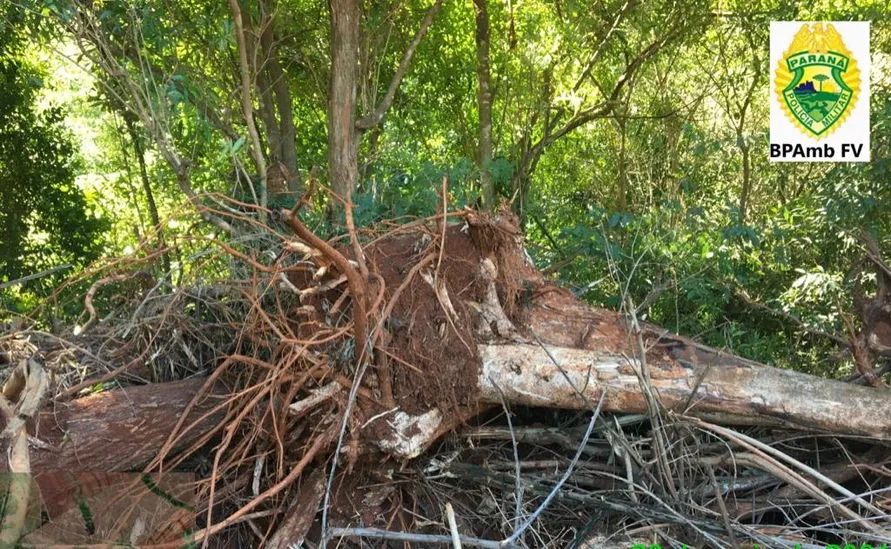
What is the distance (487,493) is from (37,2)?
181 inches

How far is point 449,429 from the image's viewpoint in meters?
2.75

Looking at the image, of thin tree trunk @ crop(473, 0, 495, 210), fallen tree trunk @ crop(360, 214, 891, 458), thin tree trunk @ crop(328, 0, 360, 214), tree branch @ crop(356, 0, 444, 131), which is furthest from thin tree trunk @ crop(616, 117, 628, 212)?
fallen tree trunk @ crop(360, 214, 891, 458)

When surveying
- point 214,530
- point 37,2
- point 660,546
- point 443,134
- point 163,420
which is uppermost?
point 37,2

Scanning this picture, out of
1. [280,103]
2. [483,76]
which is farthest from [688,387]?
[280,103]

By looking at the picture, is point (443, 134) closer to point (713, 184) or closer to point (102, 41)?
point (713, 184)

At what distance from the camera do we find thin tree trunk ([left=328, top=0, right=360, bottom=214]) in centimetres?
547

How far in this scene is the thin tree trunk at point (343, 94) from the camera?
5.47m

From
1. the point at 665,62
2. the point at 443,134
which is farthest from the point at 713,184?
the point at 443,134

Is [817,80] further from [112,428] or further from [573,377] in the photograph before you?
[112,428]

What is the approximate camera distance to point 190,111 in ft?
17.9

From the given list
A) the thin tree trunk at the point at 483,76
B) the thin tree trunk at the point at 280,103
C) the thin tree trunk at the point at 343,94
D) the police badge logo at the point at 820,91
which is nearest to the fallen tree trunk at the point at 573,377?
the thin tree trunk at the point at 343,94

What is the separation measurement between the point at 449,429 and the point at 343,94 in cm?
356

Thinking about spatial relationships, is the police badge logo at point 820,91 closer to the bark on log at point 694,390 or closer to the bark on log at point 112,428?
the bark on log at point 694,390

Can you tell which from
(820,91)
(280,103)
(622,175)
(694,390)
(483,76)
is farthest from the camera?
(622,175)
